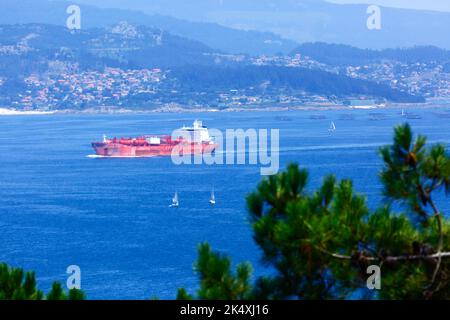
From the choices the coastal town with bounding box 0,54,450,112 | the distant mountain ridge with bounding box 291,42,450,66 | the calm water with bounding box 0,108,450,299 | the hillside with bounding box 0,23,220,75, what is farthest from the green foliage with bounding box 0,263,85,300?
the distant mountain ridge with bounding box 291,42,450,66

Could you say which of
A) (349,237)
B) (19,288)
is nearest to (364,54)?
(19,288)

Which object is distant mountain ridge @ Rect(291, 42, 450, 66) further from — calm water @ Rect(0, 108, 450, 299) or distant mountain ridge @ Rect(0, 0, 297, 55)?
calm water @ Rect(0, 108, 450, 299)

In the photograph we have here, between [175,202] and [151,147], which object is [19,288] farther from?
[151,147]

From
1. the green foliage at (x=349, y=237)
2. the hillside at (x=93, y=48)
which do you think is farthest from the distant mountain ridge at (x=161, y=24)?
the green foliage at (x=349, y=237)

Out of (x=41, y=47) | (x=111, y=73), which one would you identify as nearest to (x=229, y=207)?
(x=111, y=73)

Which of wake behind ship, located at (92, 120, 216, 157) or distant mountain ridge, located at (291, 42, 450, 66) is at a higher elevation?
distant mountain ridge, located at (291, 42, 450, 66)
